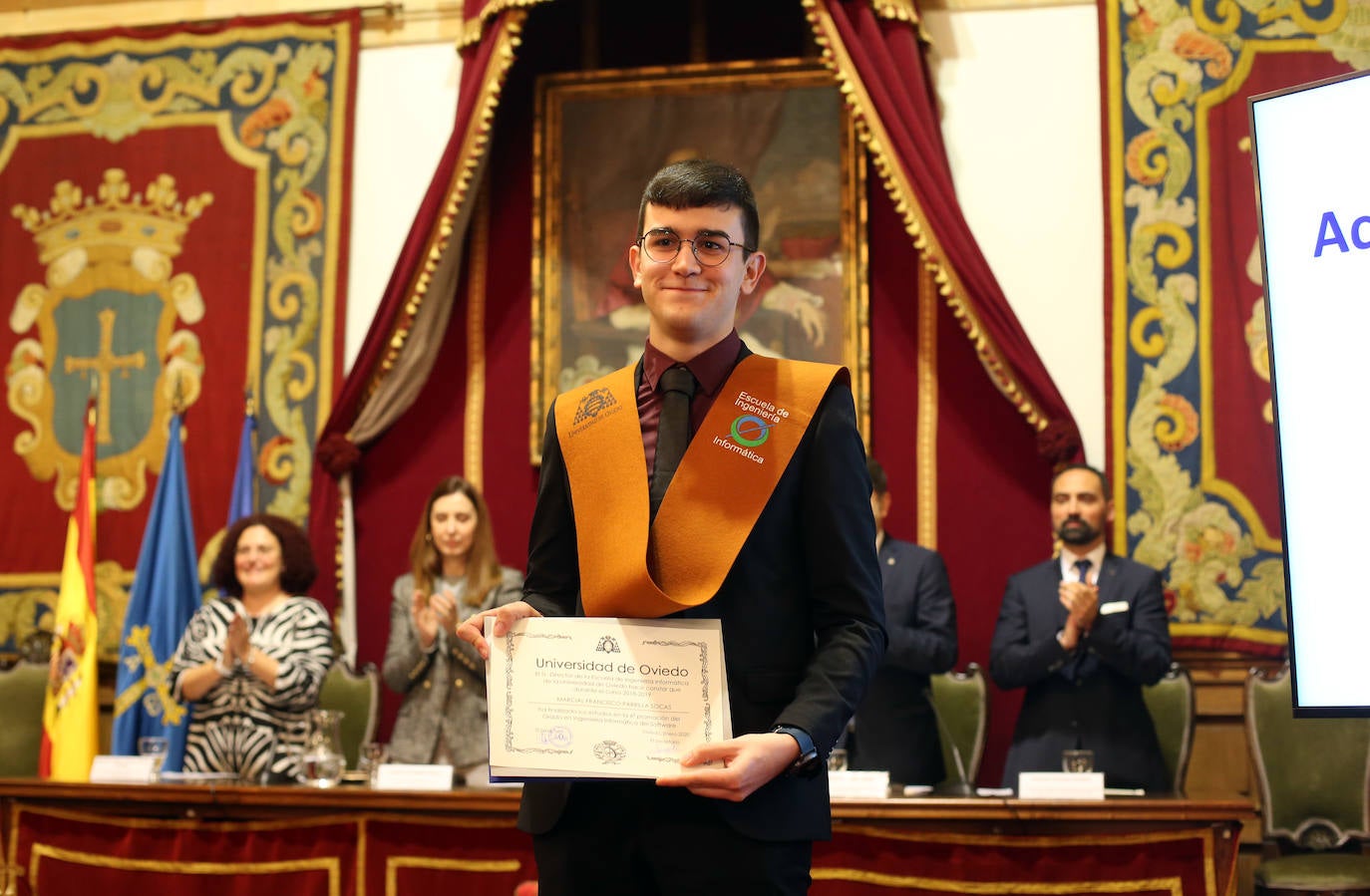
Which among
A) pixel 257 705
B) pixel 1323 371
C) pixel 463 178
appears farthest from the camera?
pixel 463 178

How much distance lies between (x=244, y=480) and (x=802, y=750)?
4544 mm

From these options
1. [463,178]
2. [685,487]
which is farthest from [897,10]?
[685,487]

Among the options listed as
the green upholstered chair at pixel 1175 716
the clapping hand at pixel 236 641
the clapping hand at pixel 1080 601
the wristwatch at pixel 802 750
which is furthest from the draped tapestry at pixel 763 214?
the wristwatch at pixel 802 750

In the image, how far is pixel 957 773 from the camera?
485 centimetres

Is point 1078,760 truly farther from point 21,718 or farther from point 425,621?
point 21,718

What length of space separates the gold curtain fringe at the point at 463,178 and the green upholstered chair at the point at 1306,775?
3.34 metres

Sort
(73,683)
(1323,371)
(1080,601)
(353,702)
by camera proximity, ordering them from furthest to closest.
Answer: (73,683) → (353,702) → (1080,601) → (1323,371)

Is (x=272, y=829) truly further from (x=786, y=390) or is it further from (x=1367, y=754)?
(x=1367, y=754)

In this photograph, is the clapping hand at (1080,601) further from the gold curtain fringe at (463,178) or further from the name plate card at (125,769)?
the gold curtain fringe at (463,178)

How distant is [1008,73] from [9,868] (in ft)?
14.5

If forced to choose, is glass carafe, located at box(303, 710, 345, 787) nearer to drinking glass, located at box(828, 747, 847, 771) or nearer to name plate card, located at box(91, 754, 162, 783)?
name plate card, located at box(91, 754, 162, 783)

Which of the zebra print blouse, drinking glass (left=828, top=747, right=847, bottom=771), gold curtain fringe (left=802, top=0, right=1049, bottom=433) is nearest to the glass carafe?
the zebra print blouse

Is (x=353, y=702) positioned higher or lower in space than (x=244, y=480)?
lower

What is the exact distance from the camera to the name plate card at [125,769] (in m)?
4.05
